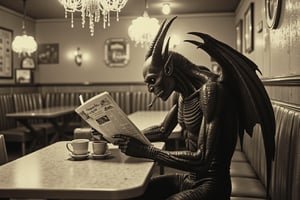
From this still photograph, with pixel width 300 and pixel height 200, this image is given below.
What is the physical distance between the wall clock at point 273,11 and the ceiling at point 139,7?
2986mm

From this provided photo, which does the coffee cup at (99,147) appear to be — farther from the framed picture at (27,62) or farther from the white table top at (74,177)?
the framed picture at (27,62)

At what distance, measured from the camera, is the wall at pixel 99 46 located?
734cm

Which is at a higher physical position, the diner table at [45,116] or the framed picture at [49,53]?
the framed picture at [49,53]

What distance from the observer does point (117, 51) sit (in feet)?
24.8

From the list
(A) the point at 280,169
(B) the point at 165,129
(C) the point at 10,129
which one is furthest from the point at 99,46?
Answer: (A) the point at 280,169

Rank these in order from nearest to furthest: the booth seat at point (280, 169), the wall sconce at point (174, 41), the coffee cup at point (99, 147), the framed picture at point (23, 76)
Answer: the booth seat at point (280, 169)
the coffee cup at point (99, 147)
the wall sconce at point (174, 41)
the framed picture at point (23, 76)

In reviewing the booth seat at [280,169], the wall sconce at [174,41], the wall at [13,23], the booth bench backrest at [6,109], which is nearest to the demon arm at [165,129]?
the booth seat at [280,169]

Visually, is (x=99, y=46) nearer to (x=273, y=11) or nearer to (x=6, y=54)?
(x=6, y=54)

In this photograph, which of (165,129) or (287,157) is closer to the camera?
(287,157)

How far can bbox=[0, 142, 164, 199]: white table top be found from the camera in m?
1.19

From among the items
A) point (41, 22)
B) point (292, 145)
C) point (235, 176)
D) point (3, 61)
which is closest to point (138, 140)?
point (292, 145)

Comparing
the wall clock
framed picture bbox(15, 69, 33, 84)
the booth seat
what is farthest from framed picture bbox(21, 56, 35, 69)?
the booth seat

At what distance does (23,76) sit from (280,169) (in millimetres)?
6414

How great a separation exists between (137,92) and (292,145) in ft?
18.7
